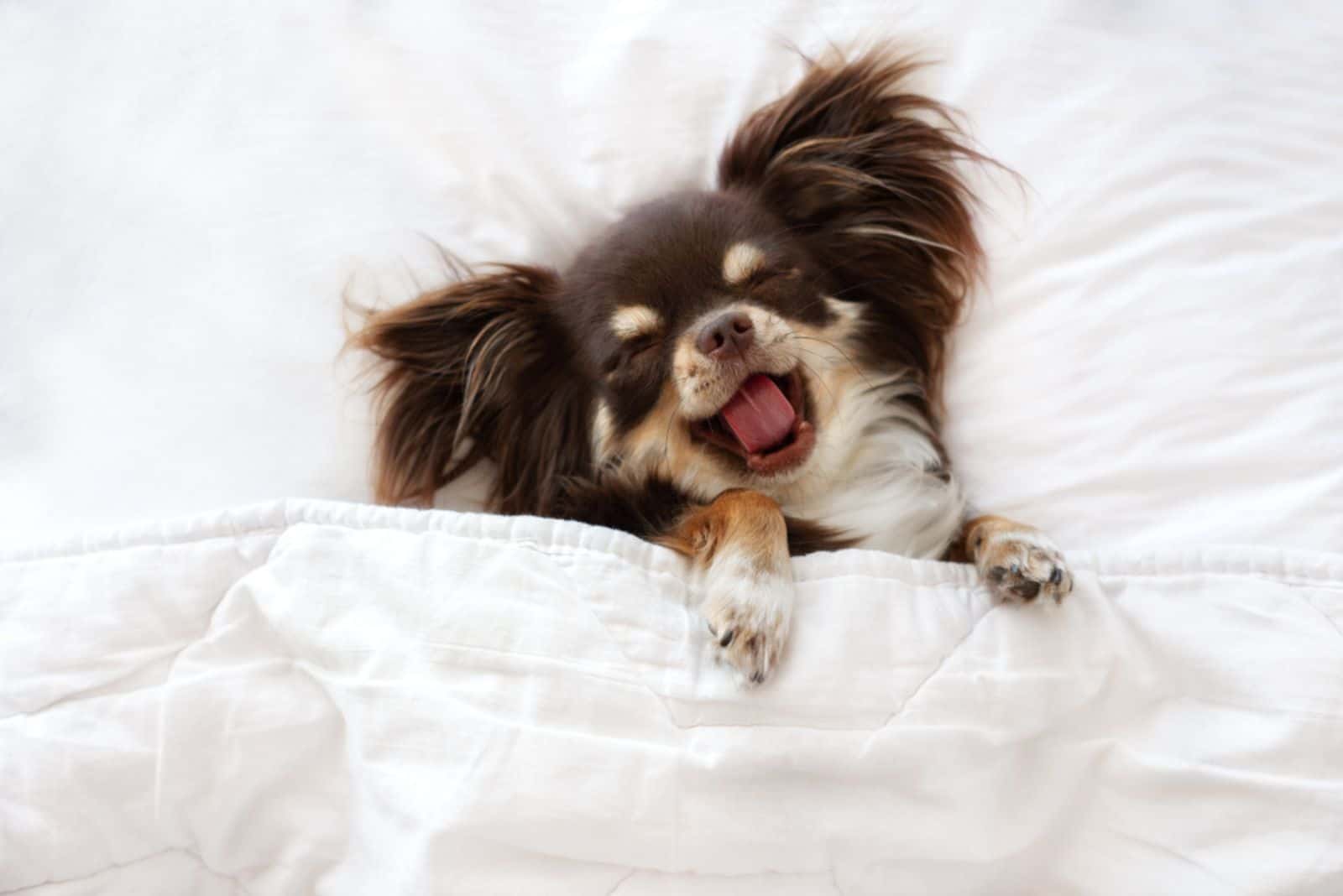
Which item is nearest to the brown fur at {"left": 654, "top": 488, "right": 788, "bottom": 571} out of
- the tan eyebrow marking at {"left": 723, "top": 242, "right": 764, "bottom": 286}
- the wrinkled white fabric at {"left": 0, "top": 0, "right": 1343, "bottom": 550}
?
the tan eyebrow marking at {"left": 723, "top": 242, "right": 764, "bottom": 286}

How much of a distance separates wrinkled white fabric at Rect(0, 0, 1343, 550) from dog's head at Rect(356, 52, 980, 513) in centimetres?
11

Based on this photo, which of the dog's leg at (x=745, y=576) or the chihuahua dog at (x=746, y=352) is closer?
the dog's leg at (x=745, y=576)

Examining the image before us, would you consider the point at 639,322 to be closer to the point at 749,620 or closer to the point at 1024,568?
the point at 749,620

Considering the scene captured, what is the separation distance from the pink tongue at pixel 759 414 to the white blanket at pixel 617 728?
0.33 metres

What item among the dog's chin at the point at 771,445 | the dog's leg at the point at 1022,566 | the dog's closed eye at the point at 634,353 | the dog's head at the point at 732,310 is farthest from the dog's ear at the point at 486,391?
the dog's leg at the point at 1022,566

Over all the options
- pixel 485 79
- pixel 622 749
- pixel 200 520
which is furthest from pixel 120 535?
pixel 485 79

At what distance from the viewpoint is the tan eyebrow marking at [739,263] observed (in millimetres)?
2021

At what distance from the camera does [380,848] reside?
160 cm

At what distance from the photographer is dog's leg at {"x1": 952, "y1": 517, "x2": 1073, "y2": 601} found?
1.72 meters

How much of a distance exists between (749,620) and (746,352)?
52 cm

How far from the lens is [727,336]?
Result: 1846 millimetres

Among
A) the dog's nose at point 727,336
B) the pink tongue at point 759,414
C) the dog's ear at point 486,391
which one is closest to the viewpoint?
the dog's nose at point 727,336

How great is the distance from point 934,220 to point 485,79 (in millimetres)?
1057

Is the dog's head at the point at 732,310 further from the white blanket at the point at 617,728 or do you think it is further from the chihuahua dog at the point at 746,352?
the white blanket at the point at 617,728
